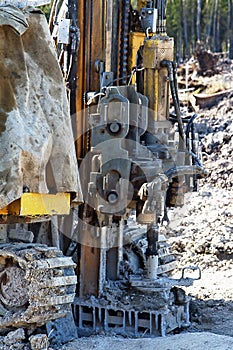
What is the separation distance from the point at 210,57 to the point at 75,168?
17503 millimetres

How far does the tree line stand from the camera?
34.5 m

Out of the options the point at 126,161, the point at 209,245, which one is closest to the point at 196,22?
the point at 209,245

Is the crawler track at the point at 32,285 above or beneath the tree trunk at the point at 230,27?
beneath

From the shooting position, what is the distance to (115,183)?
7.36 meters

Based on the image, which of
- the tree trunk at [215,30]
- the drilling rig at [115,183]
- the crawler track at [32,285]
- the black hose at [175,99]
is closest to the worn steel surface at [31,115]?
the crawler track at [32,285]

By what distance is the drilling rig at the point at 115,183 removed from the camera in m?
6.56

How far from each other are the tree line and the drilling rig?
84.7ft

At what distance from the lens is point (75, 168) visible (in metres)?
5.64

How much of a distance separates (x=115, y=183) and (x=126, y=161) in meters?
0.21

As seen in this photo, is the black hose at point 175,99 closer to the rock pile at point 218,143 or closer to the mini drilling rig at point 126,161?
the mini drilling rig at point 126,161

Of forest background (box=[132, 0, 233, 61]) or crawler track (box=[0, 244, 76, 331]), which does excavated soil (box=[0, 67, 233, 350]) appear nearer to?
crawler track (box=[0, 244, 76, 331])

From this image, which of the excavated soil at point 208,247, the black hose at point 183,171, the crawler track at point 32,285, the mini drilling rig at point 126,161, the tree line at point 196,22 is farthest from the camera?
the tree line at point 196,22

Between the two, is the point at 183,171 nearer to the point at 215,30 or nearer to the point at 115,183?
the point at 115,183

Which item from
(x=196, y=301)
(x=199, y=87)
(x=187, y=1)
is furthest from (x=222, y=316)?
(x=187, y=1)
